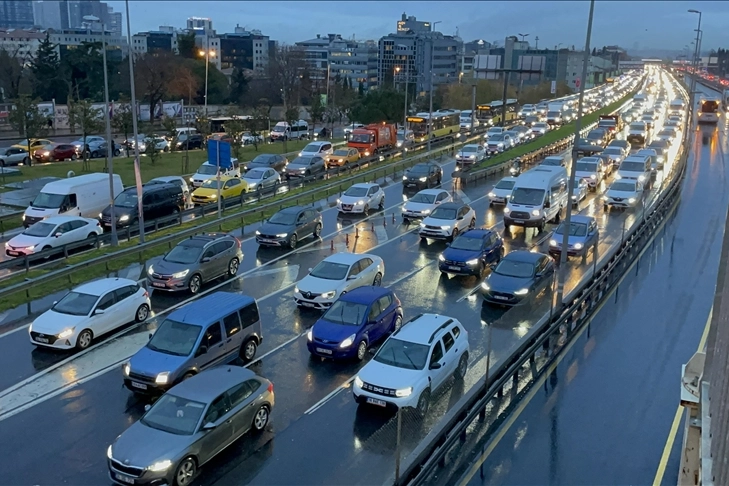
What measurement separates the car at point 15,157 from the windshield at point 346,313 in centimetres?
3508

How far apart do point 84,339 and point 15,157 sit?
3331 centimetres

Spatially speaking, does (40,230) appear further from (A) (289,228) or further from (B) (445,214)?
(B) (445,214)

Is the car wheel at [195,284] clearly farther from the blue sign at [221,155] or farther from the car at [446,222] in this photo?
the car at [446,222]

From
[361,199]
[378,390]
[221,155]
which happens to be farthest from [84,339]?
[361,199]

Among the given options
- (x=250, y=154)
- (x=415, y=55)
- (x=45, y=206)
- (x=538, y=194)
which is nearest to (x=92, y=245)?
(x=45, y=206)

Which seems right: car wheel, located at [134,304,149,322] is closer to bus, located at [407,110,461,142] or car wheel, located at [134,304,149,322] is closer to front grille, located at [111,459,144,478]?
front grille, located at [111,459,144,478]

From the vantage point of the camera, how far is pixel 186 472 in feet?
36.3

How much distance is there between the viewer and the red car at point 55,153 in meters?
47.2

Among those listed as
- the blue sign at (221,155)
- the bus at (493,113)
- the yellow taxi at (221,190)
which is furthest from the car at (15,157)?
the bus at (493,113)

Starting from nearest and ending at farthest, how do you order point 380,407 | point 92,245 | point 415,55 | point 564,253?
point 380,407 → point 564,253 → point 92,245 → point 415,55

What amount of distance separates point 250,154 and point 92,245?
28.9 metres

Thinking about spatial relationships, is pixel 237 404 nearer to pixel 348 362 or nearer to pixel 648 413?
pixel 348 362

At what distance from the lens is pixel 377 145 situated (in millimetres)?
51500

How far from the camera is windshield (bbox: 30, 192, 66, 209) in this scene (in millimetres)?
27625
